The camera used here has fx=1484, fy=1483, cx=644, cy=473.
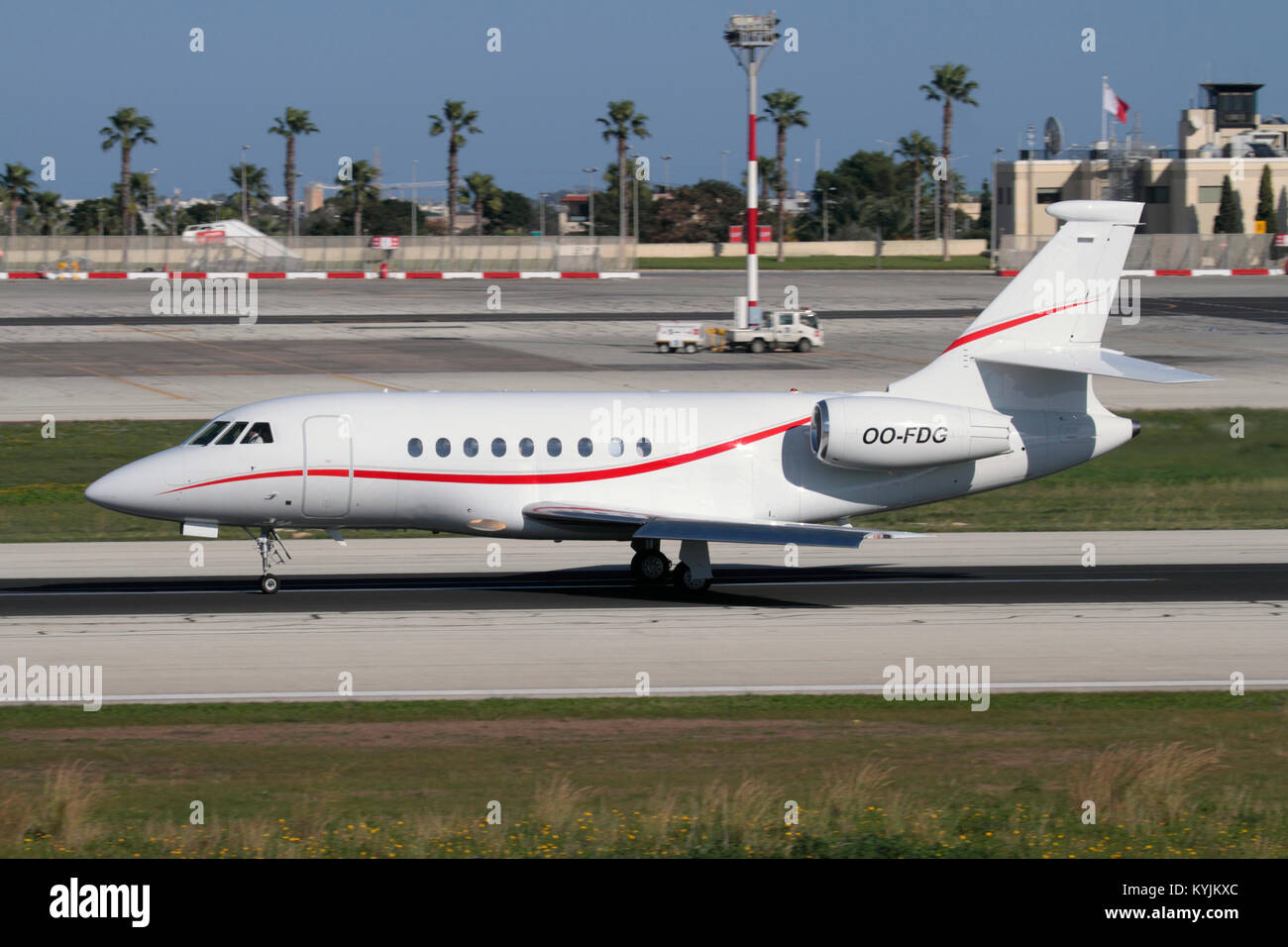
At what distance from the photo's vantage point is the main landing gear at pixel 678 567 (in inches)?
1027

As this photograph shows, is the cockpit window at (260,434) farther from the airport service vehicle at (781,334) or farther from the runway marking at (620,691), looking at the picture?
the airport service vehicle at (781,334)

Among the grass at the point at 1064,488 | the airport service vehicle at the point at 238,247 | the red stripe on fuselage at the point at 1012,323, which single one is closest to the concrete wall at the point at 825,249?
the airport service vehicle at the point at 238,247

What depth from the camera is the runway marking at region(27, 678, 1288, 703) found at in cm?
1919

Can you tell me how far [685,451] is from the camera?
25.8 meters

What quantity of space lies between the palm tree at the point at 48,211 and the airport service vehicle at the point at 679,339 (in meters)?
108

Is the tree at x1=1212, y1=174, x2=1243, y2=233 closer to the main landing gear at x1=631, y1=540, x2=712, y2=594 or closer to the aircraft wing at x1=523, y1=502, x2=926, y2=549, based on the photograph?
the main landing gear at x1=631, y1=540, x2=712, y2=594

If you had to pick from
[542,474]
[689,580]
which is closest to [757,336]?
[689,580]

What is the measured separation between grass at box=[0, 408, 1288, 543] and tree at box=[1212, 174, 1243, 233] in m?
93.6

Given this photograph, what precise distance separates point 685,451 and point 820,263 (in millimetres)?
133132

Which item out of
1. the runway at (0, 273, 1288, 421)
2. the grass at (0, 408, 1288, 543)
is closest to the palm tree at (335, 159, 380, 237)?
the runway at (0, 273, 1288, 421)

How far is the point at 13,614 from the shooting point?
24078 millimetres

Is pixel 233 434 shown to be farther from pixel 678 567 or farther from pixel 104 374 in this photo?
pixel 104 374
